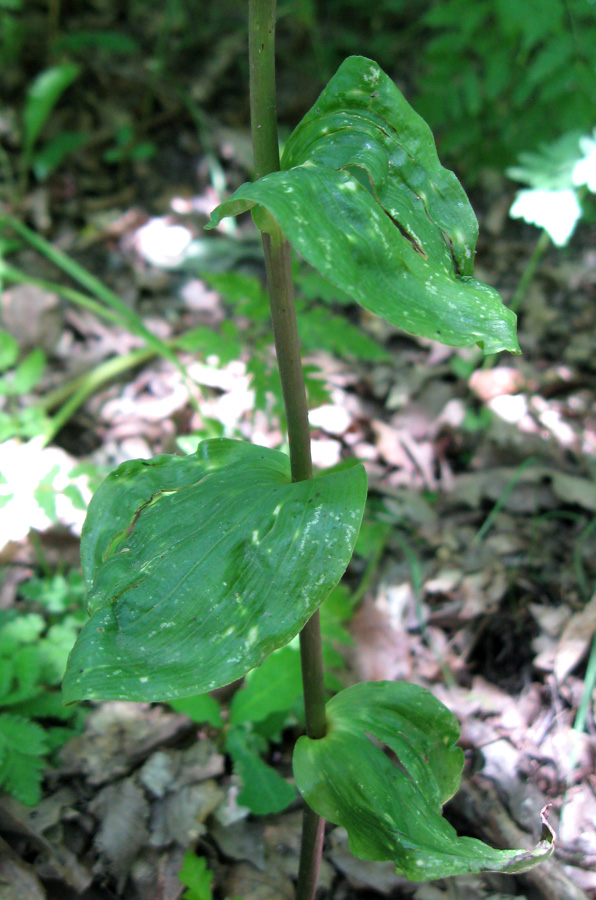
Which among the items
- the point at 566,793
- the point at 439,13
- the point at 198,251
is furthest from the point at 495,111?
the point at 566,793

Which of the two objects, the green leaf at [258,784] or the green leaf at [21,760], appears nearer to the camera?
the green leaf at [21,760]

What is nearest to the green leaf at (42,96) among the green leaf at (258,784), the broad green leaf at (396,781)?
the green leaf at (258,784)

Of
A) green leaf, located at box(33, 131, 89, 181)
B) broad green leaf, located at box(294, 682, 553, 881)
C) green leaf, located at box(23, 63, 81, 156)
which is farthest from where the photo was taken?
green leaf, located at box(33, 131, 89, 181)

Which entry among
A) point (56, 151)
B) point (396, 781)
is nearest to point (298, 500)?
point (396, 781)

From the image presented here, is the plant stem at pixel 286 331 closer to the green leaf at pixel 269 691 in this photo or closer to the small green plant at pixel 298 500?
the small green plant at pixel 298 500

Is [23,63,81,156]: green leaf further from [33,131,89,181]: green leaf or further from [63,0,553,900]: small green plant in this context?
[63,0,553,900]: small green plant

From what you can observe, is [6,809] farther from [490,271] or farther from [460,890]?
[490,271]

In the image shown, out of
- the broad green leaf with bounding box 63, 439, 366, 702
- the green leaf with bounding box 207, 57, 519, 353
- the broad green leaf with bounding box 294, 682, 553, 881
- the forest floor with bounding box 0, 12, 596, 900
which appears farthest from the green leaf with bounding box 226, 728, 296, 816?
the green leaf with bounding box 207, 57, 519, 353
